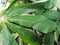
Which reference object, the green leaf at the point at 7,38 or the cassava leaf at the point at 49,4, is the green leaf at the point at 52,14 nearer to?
the cassava leaf at the point at 49,4

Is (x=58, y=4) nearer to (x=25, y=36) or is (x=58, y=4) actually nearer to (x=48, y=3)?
(x=48, y=3)

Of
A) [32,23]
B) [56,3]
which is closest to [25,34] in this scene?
[32,23]

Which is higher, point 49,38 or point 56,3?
point 56,3

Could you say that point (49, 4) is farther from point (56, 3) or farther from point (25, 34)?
point (25, 34)

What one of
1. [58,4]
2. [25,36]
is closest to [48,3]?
[58,4]

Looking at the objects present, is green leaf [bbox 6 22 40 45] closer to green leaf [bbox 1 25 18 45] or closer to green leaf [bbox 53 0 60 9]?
green leaf [bbox 1 25 18 45]

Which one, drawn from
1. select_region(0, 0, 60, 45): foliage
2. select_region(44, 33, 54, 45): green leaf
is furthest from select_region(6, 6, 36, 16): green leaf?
select_region(44, 33, 54, 45): green leaf
